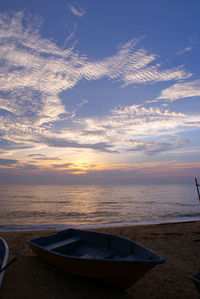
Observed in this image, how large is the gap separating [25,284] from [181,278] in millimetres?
5784

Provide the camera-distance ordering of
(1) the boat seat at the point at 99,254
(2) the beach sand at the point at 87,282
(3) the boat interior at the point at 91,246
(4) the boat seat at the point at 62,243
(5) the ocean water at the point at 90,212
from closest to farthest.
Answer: (2) the beach sand at the point at 87,282
(3) the boat interior at the point at 91,246
(1) the boat seat at the point at 99,254
(4) the boat seat at the point at 62,243
(5) the ocean water at the point at 90,212

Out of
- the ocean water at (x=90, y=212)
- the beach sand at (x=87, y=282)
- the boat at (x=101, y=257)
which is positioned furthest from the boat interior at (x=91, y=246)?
the ocean water at (x=90, y=212)

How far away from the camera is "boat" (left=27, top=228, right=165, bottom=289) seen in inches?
202

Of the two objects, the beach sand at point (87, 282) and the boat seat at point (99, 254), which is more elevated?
the boat seat at point (99, 254)

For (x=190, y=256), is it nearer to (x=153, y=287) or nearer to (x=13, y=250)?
(x=153, y=287)

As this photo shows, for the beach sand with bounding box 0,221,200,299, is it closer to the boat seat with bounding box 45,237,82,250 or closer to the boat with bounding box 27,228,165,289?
the boat with bounding box 27,228,165,289

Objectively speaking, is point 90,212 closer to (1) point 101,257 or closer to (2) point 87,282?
(1) point 101,257

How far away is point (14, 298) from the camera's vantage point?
573cm

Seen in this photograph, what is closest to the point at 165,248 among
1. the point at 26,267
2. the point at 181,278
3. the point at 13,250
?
the point at 181,278

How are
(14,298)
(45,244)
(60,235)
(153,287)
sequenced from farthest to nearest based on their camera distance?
(60,235) < (45,244) < (153,287) < (14,298)

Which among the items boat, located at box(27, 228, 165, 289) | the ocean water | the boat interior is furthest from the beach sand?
the ocean water

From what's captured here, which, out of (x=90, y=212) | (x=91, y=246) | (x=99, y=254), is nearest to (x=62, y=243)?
(x=91, y=246)

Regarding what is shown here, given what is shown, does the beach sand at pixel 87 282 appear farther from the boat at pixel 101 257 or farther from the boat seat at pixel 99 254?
the boat seat at pixel 99 254

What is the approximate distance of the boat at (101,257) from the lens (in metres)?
5.14
